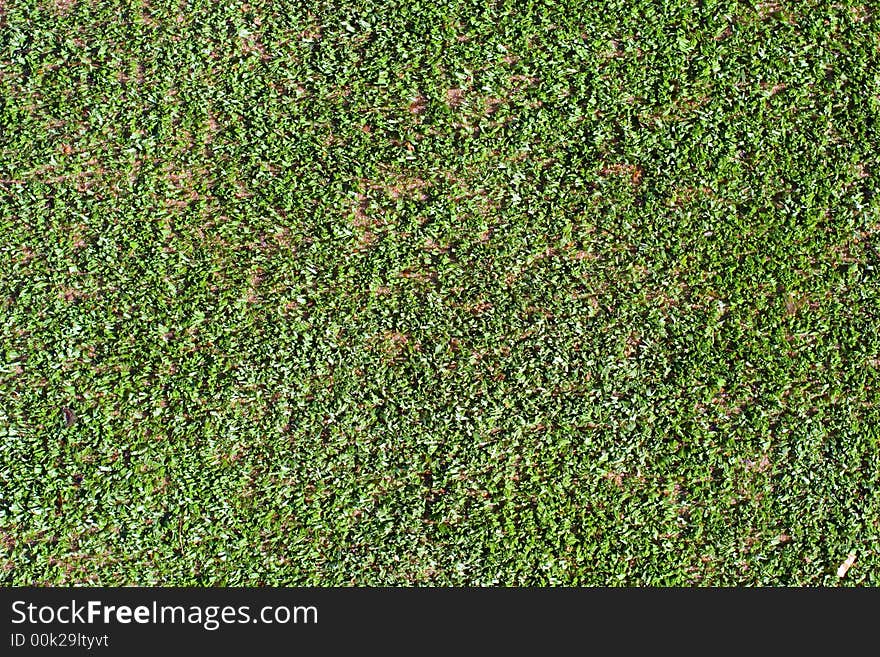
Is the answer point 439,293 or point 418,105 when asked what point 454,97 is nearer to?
point 418,105

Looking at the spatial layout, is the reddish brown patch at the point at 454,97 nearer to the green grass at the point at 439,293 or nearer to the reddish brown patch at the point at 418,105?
the green grass at the point at 439,293

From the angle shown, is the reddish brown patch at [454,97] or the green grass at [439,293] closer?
the green grass at [439,293]

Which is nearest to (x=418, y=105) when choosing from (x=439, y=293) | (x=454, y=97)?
(x=454, y=97)

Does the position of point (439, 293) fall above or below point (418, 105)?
below

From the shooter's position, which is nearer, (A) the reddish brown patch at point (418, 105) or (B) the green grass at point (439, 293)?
(B) the green grass at point (439, 293)

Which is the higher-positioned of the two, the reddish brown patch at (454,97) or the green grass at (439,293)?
the reddish brown patch at (454,97)

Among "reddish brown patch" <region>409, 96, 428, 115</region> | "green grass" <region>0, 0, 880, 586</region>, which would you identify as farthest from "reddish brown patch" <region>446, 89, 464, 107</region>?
"reddish brown patch" <region>409, 96, 428, 115</region>

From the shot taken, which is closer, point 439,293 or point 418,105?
point 439,293

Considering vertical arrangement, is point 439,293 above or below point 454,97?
below

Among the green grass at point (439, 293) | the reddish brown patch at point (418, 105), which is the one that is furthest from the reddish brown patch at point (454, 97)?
the reddish brown patch at point (418, 105)
